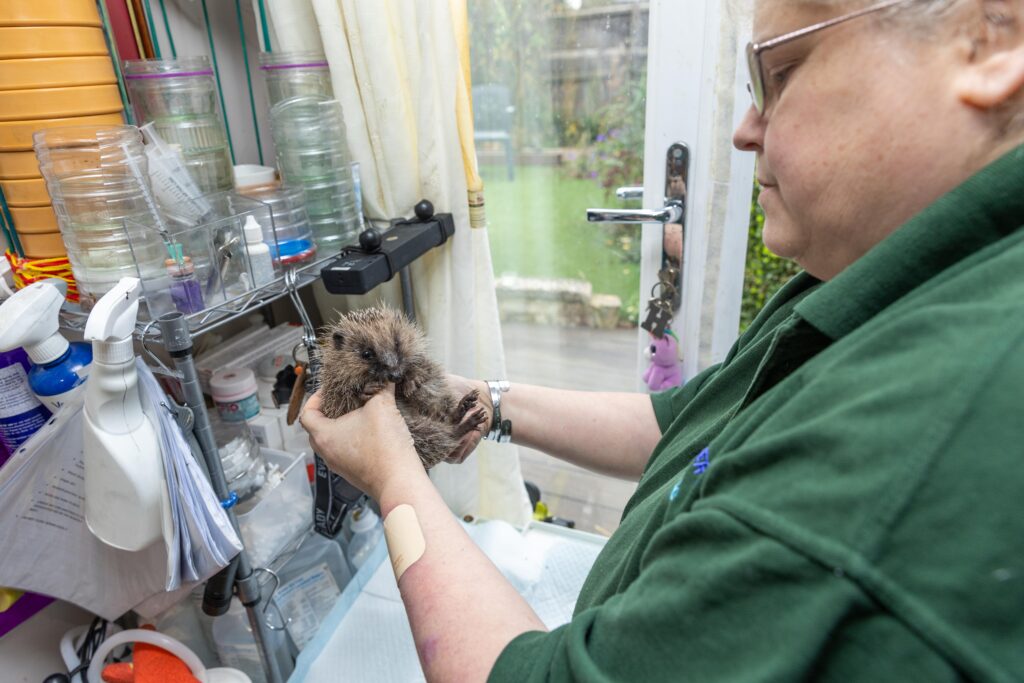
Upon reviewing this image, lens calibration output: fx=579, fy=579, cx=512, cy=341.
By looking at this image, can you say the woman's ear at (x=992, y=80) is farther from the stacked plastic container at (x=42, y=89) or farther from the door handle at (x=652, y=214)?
the stacked plastic container at (x=42, y=89)

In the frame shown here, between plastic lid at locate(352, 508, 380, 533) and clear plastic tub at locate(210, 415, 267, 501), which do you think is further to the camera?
plastic lid at locate(352, 508, 380, 533)

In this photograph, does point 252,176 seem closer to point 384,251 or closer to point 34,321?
point 384,251

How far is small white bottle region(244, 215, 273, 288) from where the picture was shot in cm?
108

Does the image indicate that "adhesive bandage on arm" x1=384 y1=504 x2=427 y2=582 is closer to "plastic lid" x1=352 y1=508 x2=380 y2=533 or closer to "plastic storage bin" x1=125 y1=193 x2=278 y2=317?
"plastic storage bin" x1=125 y1=193 x2=278 y2=317

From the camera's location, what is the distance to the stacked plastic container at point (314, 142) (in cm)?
131

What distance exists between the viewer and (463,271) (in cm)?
144

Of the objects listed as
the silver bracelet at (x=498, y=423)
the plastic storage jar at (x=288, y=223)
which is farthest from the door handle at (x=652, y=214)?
the plastic storage jar at (x=288, y=223)

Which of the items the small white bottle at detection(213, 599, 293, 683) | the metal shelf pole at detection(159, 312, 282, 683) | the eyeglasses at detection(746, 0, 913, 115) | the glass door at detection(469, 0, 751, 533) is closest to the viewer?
the eyeglasses at detection(746, 0, 913, 115)

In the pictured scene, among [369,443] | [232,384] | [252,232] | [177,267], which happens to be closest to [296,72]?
[252,232]

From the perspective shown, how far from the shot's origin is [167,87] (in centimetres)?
116

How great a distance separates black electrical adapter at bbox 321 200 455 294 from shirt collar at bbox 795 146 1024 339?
0.82 meters

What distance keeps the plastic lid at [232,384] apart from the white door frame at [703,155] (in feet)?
3.28

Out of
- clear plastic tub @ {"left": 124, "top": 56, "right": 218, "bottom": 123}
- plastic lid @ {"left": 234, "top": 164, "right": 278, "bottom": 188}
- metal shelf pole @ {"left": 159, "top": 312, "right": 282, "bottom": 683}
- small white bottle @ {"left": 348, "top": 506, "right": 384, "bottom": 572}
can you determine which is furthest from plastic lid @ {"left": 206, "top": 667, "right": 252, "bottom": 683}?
clear plastic tub @ {"left": 124, "top": 56, "right": 218, "bottom": 123}

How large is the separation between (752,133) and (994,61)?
215 millimetres
